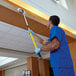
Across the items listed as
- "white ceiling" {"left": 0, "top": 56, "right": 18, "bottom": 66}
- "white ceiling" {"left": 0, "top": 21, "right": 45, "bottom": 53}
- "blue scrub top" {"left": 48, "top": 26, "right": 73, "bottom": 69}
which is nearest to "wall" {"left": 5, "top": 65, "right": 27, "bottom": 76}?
"white ceiling" {"left": 0, "top": 56, "right": 18, "bottom": 66}

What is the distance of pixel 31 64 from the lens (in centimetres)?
677

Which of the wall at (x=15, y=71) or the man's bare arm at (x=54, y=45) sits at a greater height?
the man's bare arm at (x=54, y=45)

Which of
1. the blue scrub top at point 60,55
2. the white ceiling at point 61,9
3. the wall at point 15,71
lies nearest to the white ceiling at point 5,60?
the wall at point 15,71

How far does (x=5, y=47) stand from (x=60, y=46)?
461cm

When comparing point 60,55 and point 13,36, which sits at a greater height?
point 13,36

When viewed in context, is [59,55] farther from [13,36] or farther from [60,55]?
[13,36]

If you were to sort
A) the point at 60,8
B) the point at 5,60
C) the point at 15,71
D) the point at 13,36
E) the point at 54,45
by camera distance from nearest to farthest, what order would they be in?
the point at 54,45 < the point at 60,8 < the point at 13,36 < the point at 5,60 < the point at 15,71

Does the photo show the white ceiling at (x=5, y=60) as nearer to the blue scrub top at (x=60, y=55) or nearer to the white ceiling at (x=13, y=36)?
the white ceiling at (x=13, y=36)

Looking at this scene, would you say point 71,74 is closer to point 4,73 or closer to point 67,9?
point 67,9

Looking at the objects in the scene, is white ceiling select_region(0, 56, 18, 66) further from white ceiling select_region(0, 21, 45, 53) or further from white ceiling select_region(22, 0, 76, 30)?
white ceiling select_region(22, 0, 76, 30)

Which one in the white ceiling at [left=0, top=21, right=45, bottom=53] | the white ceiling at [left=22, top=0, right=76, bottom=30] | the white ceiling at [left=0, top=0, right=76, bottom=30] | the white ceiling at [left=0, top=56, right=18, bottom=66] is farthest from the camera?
the white ceiling at [left=0, top=56, right=18, bottom=66]

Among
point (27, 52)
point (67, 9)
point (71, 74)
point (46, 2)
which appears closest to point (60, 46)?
point (71, 74)

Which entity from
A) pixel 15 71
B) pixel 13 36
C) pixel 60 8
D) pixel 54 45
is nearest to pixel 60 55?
pixel 54 45

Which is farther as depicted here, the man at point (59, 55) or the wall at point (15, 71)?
the wall at point (15, 71)
